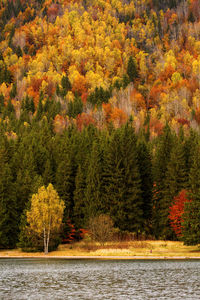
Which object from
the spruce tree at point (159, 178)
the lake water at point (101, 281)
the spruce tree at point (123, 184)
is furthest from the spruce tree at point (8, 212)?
the lake water at point (101, 281)

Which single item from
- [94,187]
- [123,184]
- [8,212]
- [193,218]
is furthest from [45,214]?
[193,218]

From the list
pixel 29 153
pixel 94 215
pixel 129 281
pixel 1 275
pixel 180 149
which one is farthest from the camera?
pixel 29 153

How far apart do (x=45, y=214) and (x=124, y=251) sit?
15.3 m

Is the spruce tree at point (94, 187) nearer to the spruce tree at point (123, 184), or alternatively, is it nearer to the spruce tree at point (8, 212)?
the spruce tree at point (123, 184)

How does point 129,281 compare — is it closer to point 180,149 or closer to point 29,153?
point 180,149

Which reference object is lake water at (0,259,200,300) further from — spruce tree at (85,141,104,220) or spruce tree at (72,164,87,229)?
spruce tree at (72,164,87,229)

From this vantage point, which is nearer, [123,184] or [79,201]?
[123,184]

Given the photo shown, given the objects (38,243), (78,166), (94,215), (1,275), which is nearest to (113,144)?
(78,166)

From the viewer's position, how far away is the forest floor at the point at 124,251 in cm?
8681

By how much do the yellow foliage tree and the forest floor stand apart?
4164 mm

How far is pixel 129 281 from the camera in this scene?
52.7 m

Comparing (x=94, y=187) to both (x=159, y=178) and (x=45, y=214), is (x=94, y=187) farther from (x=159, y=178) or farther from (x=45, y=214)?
(x=45, y=214)

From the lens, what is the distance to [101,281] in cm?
5300

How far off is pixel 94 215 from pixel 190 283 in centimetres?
5550
